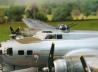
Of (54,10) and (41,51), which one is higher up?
(41,51)

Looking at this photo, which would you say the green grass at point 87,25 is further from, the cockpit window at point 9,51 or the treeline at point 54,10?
the cockpit window at point 9,51

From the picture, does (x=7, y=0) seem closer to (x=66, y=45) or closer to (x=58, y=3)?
(x=58, y=3)

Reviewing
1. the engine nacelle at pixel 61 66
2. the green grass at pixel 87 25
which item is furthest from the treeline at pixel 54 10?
the engine nacelle at pixel 61 66

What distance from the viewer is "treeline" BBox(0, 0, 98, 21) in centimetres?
3974

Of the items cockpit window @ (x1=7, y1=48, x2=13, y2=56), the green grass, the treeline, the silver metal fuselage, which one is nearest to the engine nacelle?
the silver metal fuselage

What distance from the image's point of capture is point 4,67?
13547 millimetres

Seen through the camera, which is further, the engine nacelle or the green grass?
the green grass

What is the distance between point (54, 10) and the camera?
41875mm

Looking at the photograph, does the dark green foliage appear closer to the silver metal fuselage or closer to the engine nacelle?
the silver metal fuselage

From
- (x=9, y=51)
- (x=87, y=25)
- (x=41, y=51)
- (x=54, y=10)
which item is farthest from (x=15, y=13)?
(x=41, y=51)

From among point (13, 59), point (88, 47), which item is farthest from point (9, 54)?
point (88, 47)

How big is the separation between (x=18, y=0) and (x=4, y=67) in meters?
30.8

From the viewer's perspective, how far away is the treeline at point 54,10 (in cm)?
3974

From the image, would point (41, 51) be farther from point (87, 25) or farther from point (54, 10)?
point (54, 10)
